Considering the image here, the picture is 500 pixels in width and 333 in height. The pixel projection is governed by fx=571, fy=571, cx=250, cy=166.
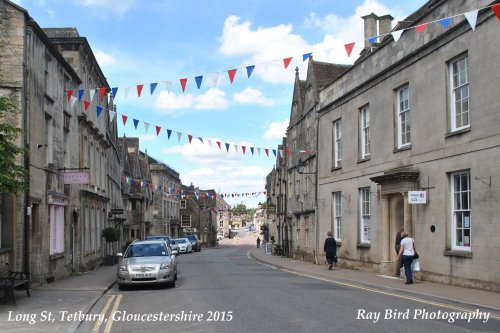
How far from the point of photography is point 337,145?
26.5 meters

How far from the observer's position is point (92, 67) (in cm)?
2933

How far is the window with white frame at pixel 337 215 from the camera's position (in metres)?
26.3

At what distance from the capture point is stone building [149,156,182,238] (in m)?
67.9

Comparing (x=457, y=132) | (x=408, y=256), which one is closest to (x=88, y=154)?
(x=408, y=256)

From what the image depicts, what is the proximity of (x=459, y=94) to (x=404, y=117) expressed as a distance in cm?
335

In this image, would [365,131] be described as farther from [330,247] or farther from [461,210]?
[461,210]

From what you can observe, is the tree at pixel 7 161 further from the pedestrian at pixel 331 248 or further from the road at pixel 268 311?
the pedestrian at pixel 331 248

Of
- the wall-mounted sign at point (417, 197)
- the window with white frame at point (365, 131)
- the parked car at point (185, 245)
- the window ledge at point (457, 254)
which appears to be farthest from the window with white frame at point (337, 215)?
the parked car at point (185, 245)

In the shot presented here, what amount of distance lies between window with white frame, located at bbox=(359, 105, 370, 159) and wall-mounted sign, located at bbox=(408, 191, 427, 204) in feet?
17.6

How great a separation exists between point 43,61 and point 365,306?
12924 millimetres

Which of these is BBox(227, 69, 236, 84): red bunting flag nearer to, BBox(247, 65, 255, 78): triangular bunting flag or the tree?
BBox(247, 65, 255, 78): triangular bunting flag

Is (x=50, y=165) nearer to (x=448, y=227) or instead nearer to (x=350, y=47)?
(x=350, y=47)

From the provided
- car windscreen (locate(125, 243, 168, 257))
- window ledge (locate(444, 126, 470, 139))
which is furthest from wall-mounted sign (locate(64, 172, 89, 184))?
window ledge (locate(444, 126, 470, 139))

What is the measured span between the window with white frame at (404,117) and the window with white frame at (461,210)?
10.2ft
